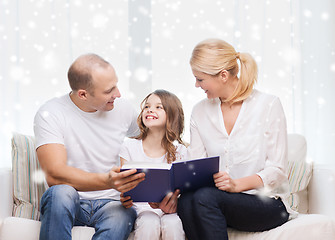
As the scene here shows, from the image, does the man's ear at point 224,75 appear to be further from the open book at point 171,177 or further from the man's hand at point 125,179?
the man's hand at point 125,179

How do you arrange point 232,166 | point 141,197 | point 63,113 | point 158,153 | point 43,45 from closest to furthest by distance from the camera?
1. point 141,197
2. point 232,166
3. point 63,113
4. point 158,153
5. point 43,45

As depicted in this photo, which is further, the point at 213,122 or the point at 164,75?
the point at 164,75

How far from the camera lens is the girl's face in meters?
1.91

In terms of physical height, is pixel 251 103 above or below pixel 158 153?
above

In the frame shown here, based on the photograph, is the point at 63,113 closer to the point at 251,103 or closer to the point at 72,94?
the point at 72,94

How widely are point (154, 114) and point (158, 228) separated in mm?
560

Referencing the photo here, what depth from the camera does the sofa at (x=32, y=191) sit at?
1.58 m

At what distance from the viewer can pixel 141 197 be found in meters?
1.53

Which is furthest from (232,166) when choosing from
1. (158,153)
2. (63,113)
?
(63,113)

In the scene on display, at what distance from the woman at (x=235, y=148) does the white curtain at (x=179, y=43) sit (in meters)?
0.82

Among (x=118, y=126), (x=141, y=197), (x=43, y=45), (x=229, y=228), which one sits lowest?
(x=229, y=228)

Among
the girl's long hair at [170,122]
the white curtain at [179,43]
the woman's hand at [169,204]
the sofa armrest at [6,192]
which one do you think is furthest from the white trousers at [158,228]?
the white curtain at [179,43]

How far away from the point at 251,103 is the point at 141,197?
0.59m

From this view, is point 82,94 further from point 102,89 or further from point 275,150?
point 275,150
